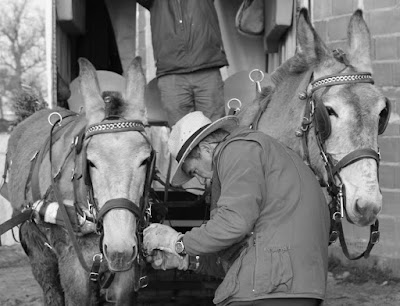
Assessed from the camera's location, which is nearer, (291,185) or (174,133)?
(291,185)

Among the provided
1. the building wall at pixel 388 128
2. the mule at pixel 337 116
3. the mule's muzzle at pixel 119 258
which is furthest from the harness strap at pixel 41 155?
the building wall at pixel 388 128

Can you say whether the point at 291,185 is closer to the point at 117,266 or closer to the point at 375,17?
the point at 117,266

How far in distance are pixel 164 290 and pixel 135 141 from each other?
2.06 meters

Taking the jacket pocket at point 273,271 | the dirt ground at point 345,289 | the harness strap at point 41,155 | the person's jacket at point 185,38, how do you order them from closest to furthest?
1. the jacket pocket at point 273,271
2. the harness strap at point 41,155
3. the person's jacket at point 185,38
4. the dirt ground at point 345,289

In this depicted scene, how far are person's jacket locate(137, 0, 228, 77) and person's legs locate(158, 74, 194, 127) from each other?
63 millimetres

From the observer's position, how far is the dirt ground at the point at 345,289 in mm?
5994

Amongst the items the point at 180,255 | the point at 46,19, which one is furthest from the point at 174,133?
the point at 46,19

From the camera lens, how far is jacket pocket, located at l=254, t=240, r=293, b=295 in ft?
9.06

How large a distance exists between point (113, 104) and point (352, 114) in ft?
4.12

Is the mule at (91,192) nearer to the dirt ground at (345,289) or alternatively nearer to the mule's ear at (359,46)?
the mule's ear at (359,46)

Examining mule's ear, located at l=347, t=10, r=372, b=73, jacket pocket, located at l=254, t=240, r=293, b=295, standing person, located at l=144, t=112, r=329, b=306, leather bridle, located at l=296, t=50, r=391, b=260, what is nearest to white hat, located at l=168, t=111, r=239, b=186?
standing person, located at l=144, t=112, r=329, b=306

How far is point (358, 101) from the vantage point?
3.31 metres

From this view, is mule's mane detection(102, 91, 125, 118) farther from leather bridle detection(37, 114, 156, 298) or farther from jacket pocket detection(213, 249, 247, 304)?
jacket pocket detection(213, 249, 247, 304)

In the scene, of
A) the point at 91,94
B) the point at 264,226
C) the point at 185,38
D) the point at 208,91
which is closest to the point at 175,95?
the point at 208,91
